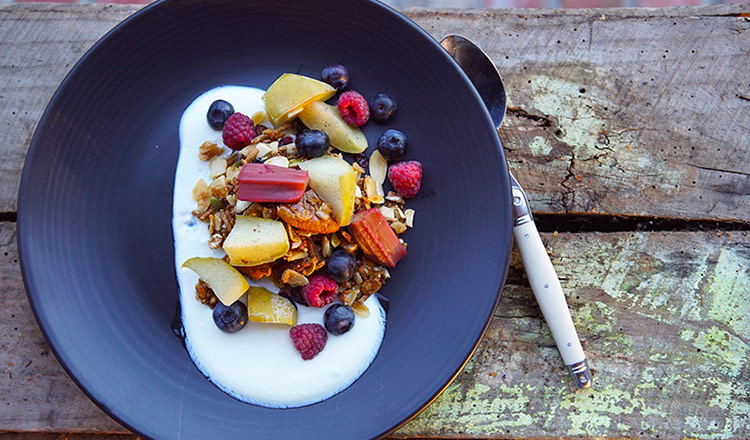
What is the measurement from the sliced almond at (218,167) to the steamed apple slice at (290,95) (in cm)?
17

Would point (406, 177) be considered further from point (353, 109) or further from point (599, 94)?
point (599, 94)

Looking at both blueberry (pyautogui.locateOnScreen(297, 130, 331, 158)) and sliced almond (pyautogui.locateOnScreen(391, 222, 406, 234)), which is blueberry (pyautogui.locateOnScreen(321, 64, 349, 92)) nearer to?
blueberry (pyautogui.locateOnScreen(297, 130, 331, 158))

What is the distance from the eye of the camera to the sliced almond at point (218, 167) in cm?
152

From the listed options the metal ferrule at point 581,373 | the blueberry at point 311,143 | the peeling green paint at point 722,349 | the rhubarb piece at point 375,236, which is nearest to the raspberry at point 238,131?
the blueberry at point 311,143

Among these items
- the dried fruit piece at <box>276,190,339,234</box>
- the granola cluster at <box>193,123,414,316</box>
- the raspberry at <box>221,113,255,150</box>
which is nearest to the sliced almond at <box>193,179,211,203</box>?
the granola cluster at <box>193,123,414,316</box>

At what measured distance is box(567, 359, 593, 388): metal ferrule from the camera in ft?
5.08

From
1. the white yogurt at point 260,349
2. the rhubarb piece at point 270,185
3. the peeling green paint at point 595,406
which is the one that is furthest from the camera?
the peeling green paint at point 595,406

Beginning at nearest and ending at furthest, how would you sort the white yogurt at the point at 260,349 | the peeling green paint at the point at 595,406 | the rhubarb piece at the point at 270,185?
the rhubarb piece at the point at 270,185 < the white yogurt at the point at 260,349 < the peeling green paint at the point at 595,406

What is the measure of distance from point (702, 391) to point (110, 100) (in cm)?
171

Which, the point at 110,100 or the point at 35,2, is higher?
the point at 35,2

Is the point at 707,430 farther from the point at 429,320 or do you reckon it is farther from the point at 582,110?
the point at 582,110

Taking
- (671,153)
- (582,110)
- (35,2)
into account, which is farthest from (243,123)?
(671,153)

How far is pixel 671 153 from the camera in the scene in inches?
65.7

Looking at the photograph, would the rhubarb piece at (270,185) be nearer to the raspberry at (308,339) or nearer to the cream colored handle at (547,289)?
the raspberry at (308,339)
